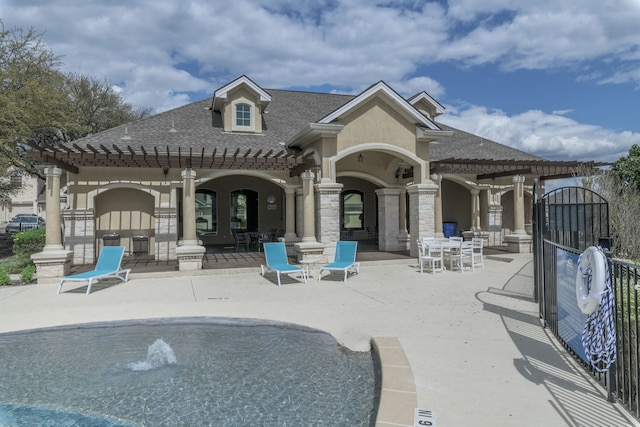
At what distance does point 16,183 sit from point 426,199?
20.8 meters

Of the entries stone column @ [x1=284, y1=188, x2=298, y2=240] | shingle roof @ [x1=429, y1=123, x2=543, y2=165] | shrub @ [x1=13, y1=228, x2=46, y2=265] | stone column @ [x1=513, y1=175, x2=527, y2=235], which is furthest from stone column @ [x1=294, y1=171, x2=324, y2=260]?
stone column @ [x1=513, y1=175, x2=527, y2=235]

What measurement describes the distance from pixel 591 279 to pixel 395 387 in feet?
7.16

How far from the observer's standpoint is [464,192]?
20.0 meters

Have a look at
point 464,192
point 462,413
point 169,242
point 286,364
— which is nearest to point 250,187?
point 169,242

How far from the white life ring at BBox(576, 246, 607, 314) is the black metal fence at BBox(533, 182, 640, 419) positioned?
0.48 feet

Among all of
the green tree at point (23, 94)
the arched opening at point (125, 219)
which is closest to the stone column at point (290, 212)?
the arched opening at point (125, 219)

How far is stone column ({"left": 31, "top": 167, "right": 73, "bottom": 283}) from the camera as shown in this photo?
33.7 ft

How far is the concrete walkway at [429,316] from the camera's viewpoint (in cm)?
358

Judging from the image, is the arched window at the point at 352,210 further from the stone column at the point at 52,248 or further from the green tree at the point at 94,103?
the green tree at the point at 94,103

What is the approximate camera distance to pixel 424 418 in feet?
10.7

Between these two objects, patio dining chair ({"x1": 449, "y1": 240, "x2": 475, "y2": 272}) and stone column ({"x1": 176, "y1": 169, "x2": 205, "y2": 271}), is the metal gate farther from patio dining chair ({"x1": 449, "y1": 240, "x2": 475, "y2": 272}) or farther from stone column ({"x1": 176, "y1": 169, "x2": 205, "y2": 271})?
stone column ({"x1": 176, "y1": 169, "x2": 205, "y2": 271})

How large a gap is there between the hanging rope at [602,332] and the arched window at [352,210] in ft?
56.2

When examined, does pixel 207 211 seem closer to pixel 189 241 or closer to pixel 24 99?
pixel 189 241

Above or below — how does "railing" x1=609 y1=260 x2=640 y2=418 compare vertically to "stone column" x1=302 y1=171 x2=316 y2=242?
below
